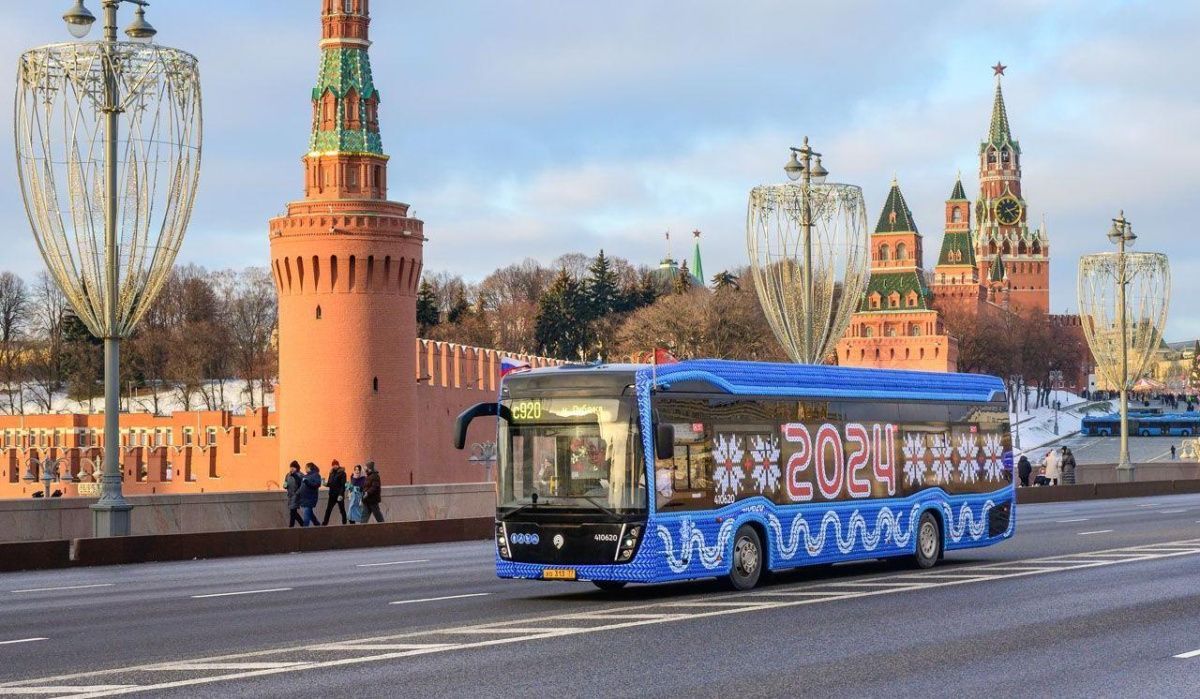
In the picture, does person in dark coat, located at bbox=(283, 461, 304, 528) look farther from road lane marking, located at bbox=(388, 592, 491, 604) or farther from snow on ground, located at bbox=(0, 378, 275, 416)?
snow on ground, located at bbox=(0, 378, 275, 416)

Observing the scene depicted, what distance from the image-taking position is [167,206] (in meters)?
28.7

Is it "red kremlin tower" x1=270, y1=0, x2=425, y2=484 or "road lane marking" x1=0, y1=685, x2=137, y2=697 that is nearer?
"road lane marking" x1=0, y1=685, x2=137, y2=697

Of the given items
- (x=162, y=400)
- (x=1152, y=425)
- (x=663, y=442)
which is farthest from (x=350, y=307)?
(x=1152, y=425)

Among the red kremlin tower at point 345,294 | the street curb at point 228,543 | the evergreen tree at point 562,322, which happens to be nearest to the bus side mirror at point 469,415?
the street curb at point 228,543

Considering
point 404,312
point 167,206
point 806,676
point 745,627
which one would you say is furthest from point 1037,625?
point 404,312

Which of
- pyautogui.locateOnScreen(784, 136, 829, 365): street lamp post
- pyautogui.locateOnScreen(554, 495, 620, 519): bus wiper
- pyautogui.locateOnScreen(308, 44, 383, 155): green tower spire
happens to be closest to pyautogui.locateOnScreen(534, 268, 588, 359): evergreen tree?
pyautogui.locateOnScreen(308, 44, 383, 155): green tower spire

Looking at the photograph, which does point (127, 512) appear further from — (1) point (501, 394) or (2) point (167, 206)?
(1) point (501, 394)

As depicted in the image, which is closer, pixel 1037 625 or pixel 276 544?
pixel 1037 625

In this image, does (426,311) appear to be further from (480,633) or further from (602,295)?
(480,633)

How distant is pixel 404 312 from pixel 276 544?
32.4 m

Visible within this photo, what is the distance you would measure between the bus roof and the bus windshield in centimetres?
40

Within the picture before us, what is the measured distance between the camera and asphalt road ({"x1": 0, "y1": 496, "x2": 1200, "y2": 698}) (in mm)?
11523

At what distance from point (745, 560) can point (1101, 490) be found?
120 feet

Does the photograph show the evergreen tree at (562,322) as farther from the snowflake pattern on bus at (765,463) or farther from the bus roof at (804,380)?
the snowflake pattern on bus at (765,463)
